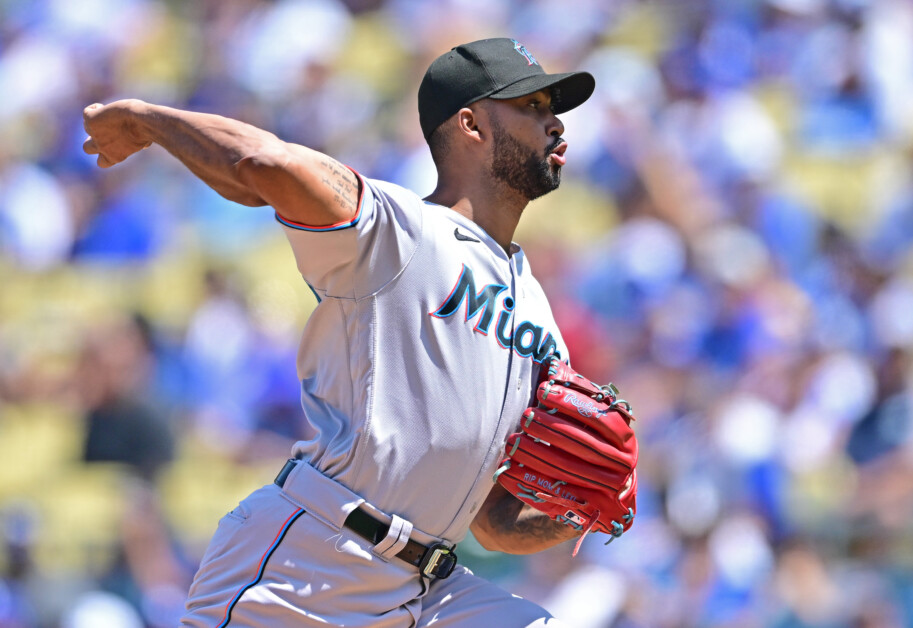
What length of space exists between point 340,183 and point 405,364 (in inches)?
18.7

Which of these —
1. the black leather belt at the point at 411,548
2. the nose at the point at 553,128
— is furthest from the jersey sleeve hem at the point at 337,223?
the nose at the point at 553,128

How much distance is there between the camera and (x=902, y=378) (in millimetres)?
5773

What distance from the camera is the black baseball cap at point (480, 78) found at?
2779mm

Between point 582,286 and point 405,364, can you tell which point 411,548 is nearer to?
point 405,364

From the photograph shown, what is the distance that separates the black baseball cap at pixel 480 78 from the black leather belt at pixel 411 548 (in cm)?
108

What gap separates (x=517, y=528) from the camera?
284 cm

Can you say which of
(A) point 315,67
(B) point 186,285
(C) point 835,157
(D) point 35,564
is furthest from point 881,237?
(D) point 35,564

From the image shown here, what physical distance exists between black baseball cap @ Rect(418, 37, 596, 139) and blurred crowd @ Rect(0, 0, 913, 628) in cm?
292

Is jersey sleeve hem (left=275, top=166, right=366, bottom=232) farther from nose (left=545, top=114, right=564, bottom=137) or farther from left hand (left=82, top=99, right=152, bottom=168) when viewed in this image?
nose (left=545, top=114, right=564, bottom=137)

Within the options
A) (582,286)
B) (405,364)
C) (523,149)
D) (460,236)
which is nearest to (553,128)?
(523,149)

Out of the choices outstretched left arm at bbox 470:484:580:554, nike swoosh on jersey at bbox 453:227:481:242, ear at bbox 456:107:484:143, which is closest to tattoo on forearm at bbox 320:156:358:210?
nike swoosh on jersey at bbox 453:227:481:242

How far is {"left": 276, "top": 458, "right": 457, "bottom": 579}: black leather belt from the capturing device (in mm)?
2348

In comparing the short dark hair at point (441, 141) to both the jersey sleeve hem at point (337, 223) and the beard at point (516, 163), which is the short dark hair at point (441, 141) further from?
the jersey sleeve hem at point (337, 223)

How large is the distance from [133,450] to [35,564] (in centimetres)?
78
